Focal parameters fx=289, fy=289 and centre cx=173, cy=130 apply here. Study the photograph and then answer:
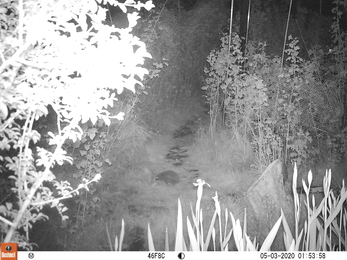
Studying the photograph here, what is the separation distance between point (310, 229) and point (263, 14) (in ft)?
28.1

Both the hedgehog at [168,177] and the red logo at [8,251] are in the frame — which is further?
the hedgehog at [168,177]

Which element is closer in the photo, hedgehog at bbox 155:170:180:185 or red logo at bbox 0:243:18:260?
red logo at bbox 0:243:18:260

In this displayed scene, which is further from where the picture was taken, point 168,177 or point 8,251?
point 168,177

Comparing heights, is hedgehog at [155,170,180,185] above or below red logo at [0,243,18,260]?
above

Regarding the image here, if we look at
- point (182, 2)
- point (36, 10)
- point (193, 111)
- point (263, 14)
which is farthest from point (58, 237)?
point (263, 14)

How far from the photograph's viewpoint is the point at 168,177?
4.41m

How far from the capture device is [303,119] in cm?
430

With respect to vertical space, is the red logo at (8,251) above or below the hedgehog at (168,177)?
below

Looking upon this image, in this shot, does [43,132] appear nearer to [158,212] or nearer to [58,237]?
[58,237]

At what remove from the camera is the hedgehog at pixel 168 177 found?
4.32 m

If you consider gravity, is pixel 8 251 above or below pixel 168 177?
below

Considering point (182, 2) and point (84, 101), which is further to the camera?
point (182, 2)

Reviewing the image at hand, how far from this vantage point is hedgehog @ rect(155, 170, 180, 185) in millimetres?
4324

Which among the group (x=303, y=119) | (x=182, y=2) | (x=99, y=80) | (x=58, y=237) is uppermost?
(x=182, y=2)
